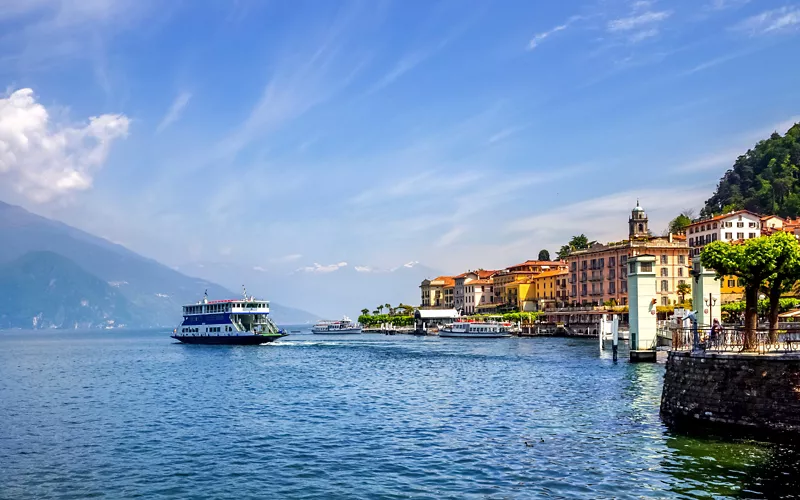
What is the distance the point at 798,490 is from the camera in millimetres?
19844

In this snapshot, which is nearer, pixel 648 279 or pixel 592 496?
pixel 592 496

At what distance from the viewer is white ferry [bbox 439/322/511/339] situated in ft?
503

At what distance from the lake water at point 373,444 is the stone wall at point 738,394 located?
41.0 inches

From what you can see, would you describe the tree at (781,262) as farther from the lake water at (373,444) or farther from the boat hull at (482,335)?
the boat hull at (482,335)

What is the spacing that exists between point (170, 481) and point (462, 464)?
10320 millimetres

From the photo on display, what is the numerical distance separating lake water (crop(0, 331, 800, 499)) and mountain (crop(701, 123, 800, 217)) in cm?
14134

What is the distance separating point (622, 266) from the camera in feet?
481

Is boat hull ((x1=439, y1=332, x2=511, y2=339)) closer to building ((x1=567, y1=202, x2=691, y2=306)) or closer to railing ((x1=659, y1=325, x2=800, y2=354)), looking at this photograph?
building ((x1=567, y1=202, x2=691, y2=306))

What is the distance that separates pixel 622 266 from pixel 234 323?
3265 inches

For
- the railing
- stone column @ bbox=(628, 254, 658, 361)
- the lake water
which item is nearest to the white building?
stone column @ bbox=(628, 254, 658, 361)

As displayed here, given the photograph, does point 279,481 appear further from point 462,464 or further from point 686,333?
point 686,333

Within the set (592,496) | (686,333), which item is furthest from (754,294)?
(592,496)

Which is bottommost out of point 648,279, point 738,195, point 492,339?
point 492,339

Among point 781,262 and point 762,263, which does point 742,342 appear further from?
point 781,262
